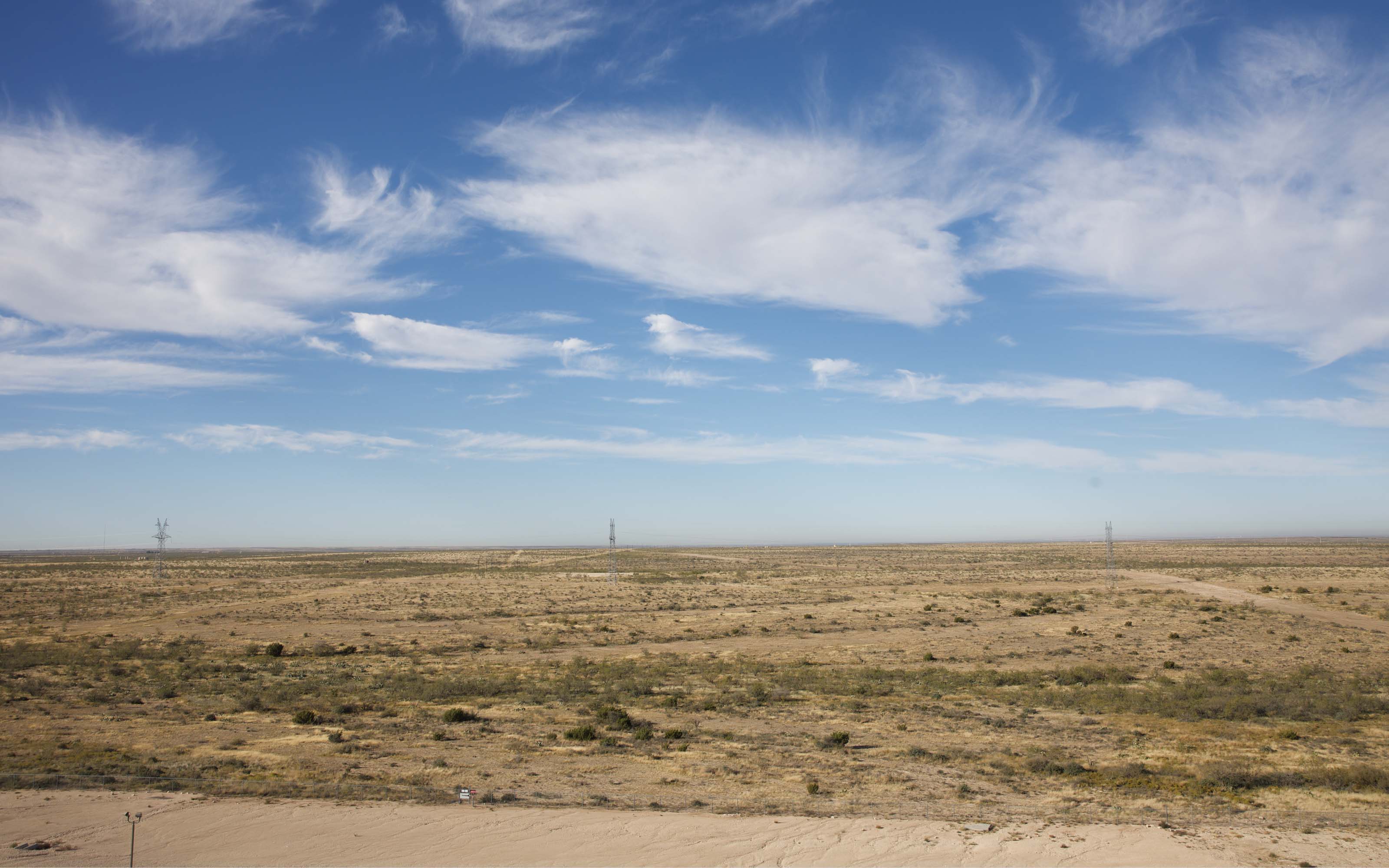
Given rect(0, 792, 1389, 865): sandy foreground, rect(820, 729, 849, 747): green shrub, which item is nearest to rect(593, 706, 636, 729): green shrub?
rect(820, 729, 849, 747): green shrub

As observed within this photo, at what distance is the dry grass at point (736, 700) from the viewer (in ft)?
53.1

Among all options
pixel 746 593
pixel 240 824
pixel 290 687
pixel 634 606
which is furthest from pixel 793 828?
pixel 746 593

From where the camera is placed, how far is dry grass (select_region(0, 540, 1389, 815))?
53.1 ft

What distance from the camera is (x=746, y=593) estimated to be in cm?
6950

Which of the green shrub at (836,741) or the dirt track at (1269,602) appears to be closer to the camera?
the green shrub at (836,741)

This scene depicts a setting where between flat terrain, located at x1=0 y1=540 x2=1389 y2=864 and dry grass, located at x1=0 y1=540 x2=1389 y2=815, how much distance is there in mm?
140

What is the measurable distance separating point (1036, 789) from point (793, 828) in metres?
5.68

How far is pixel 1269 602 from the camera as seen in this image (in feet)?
185

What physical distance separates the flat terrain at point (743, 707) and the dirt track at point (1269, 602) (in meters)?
0.63

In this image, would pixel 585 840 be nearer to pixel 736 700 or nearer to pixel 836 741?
pixel 836 741

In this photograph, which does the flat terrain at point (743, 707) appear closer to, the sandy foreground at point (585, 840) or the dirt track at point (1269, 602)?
the sandy foreground at point (585, 840)

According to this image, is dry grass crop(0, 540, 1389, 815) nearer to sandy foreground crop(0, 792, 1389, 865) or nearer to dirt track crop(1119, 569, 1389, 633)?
sandy foreground crop(0, 792, 1389, 865)

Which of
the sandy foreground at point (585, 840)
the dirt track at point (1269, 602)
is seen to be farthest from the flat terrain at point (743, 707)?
the dirt track at point (1269, 602)

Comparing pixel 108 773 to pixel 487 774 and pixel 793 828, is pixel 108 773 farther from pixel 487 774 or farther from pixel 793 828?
pixel 793 828
